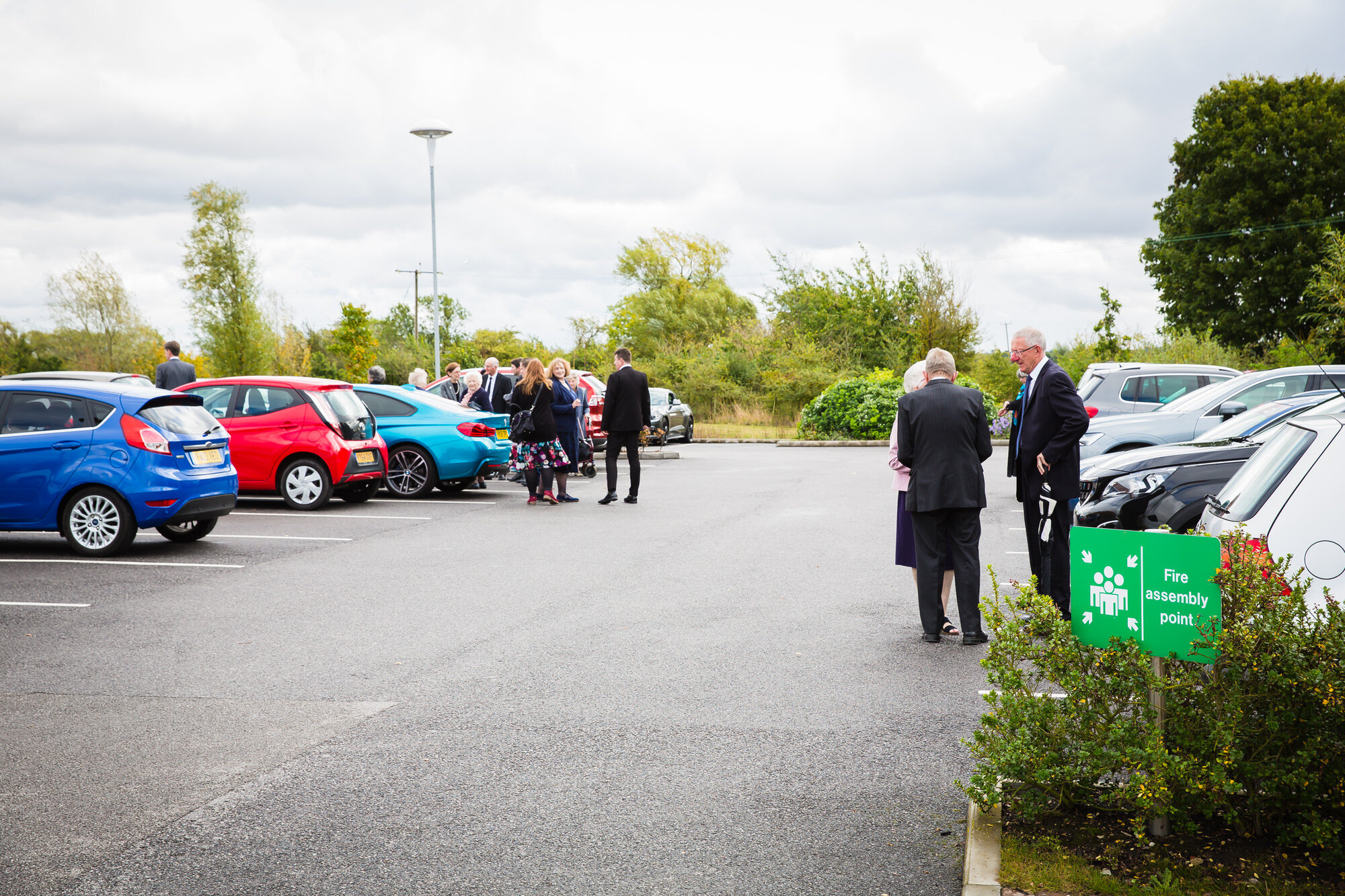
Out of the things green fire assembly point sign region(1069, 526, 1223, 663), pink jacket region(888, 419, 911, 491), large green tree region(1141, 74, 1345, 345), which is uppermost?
large green tree region(1141, 74, 1345, 345)

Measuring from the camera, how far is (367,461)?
45.9 ft

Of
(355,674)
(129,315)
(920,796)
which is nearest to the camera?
(920,796)

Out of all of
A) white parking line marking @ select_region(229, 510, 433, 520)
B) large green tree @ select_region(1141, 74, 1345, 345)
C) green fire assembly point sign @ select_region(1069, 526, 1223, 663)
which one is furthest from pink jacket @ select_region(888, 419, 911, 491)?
large green tree @ select_region(1141, 74, 1345, 345)

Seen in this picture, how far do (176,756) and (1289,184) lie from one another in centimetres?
4382

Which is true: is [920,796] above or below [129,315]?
below

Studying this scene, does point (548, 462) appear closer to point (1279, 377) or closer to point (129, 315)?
point (1279, 377)

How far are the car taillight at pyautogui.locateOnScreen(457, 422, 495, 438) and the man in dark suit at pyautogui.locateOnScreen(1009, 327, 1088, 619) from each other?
902cm

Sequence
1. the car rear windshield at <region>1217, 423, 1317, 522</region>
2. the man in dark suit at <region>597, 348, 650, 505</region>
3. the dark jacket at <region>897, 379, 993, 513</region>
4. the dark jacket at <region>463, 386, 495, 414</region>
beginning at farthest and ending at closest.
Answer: the dark jacket at <region>463, 386, 495, 414</region> < the man in dark suit at <region>597, 348, 650, 505</region> < the dark jacket at <region>897, 379, 993, 513</region> < the car rear windshield at <region>1217, 423, 1317, 522</region>

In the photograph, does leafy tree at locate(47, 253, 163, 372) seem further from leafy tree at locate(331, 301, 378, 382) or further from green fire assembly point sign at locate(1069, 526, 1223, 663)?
green fire assembly point sign at locate(1069, 526, 1223, 663)

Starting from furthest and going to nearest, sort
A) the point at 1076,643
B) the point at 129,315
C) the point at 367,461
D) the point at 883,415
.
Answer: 1. the point at 129,315
2. the point at 883,415
3. the point at 367,461
4. the point at 1076,643

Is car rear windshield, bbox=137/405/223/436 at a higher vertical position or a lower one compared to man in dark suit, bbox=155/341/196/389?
lower

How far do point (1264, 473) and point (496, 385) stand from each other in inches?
532

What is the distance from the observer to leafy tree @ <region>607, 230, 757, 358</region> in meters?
53.9

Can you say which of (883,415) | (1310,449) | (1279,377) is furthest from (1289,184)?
(1310,449)
